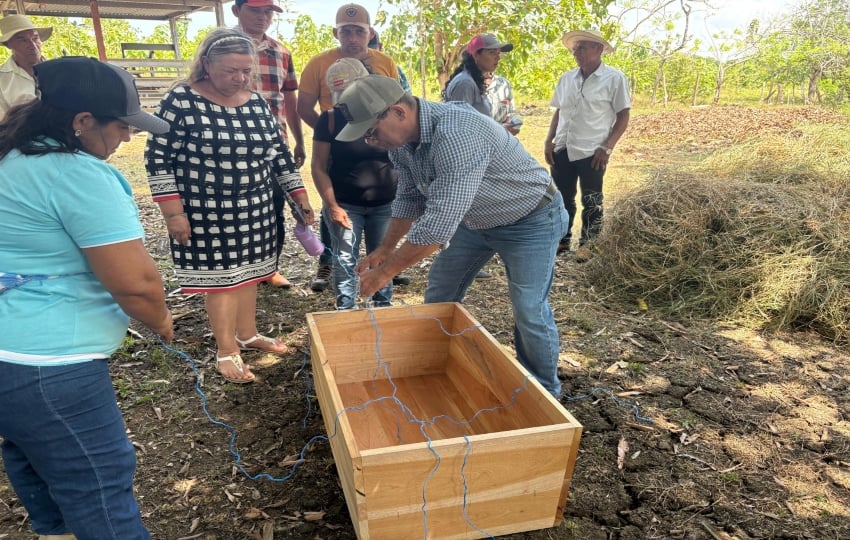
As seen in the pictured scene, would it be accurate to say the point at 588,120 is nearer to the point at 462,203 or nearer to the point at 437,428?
the point at 462,203

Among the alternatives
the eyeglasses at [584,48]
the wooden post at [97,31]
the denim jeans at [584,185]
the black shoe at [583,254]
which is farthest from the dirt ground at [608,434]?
the wooden post at [97,31]

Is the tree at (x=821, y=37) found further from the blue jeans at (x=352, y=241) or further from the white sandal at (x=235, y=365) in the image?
the white sandal at (x=235, y=365)

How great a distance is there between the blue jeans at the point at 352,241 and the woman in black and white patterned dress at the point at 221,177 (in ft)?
1.36

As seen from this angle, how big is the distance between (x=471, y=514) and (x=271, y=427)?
1.21 m

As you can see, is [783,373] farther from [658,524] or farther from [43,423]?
[43,423]

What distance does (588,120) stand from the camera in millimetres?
4637

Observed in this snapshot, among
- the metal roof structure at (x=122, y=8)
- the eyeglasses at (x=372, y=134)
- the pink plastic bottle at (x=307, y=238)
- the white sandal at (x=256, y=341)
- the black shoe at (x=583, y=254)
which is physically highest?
the metal roof structure at (x=122, y=8)

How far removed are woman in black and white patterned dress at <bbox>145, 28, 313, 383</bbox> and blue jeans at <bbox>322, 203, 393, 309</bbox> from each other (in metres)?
0.42

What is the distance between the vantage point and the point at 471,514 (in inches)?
73.9

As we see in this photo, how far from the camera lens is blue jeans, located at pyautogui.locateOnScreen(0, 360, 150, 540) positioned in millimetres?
1339

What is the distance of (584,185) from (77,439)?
4290mm

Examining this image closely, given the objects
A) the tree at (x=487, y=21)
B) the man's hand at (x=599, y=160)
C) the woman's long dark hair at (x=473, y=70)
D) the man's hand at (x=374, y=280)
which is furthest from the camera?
the tree at (x=487, y=21)

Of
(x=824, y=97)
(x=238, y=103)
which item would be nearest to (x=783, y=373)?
(x=238, y=103)

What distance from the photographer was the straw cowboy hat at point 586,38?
14.2 feet
